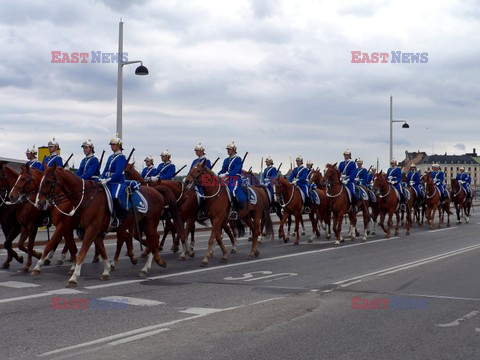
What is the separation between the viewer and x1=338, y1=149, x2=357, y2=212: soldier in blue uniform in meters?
21.9

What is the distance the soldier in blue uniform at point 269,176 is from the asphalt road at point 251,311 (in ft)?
18.2

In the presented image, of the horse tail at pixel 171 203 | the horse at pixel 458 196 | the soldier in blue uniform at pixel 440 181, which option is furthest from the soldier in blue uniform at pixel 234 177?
the horse at pixel 458 196

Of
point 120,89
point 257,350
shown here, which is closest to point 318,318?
point 257,350

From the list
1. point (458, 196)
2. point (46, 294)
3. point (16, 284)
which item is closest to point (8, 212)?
point (16, 284)

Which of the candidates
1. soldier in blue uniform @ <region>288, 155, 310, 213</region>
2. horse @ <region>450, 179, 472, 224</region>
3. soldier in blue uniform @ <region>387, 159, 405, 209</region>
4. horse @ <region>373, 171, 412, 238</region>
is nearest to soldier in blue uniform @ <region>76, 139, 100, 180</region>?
soldier in blue uniform @ <region>288, 155, 310, 213</region>

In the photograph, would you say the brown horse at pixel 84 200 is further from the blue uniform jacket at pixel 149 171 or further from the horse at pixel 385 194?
the horse at pixel 385 194

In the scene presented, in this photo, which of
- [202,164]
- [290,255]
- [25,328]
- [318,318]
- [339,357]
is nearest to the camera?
[339,357]

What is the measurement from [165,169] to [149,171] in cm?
61

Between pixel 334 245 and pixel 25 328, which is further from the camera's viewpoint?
pixel 334 245

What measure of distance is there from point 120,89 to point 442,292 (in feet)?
55.3

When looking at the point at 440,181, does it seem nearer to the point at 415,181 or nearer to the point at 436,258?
the point at 415,181

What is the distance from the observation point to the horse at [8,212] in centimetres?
1416

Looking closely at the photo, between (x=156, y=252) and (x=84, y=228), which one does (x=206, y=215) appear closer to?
(x=156, y=252)

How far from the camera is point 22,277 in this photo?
12664mm
